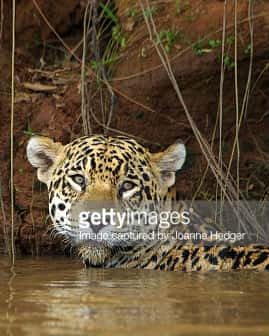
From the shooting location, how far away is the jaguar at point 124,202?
22.0ft

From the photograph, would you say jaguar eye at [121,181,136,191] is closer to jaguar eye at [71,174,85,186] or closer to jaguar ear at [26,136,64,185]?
jaguar eye at [71,174,85,186]

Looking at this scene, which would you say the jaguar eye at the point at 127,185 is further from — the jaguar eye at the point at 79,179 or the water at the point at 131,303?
the water at the point at 131,303

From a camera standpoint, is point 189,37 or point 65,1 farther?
point 65,1

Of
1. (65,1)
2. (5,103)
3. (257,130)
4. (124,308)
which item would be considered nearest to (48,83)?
(5,103)

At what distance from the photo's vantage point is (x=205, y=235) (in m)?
6.95

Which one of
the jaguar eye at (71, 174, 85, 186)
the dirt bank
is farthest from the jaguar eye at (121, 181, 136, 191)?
the dirt bank

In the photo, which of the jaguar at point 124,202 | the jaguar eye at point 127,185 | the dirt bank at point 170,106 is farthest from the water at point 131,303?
the dirt bank at point 170,106

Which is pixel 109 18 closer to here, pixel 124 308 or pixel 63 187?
pixel 63 187

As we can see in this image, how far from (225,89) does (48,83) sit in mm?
1938

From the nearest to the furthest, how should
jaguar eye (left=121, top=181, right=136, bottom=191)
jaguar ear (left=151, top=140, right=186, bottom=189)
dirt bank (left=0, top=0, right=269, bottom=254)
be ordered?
jaguar eye (left=121, top=181, right=136, bottom=191) < jaguar ear (left=151, top=140, right=186, bottom=189) < dirt bank (left=0, top=0, right=269, bottom=254)

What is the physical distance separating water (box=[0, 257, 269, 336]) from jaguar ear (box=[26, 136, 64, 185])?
75 cm

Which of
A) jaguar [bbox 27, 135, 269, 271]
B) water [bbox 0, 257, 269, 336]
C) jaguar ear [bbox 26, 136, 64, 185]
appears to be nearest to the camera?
water [bbox 0, 257, 269, 336]

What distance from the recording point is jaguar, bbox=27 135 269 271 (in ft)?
22.0

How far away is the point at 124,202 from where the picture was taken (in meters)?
6.86
